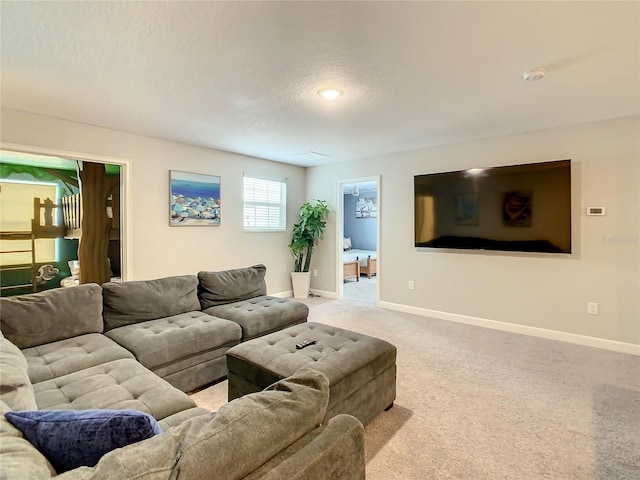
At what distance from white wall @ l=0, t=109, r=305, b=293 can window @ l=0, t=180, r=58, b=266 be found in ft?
10.1

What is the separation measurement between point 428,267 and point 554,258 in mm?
1463

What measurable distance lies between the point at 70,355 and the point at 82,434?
5.02 ft

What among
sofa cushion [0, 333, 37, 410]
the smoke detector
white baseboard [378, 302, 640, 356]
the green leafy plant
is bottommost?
white baseboard [378, 302, 640, 356]

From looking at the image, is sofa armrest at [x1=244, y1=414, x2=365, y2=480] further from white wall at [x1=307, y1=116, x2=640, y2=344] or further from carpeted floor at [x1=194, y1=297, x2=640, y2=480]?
white wall at [x1=307, y1=116, x2=640, y2=344]

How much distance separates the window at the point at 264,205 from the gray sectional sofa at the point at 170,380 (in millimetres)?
1665

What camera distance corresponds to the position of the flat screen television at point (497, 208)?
3.50 metres

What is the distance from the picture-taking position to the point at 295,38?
188 centimetres

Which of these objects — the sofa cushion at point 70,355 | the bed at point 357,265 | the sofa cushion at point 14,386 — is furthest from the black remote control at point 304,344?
the bed at point 357,265

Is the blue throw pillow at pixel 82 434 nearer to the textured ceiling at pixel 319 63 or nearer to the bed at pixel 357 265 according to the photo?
the textured ceiling at pixel 319 63

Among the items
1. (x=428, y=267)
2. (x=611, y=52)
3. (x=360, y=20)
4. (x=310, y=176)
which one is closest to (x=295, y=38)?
(x=360, y=20)

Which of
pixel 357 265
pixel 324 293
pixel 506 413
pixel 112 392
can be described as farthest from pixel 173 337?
pixel 357 265

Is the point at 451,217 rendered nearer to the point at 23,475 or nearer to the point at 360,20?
the point at 360,20

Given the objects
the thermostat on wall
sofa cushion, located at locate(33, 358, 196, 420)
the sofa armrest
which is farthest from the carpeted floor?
the thermostat on wall

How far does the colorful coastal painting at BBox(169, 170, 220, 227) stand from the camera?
4172 millimetres
